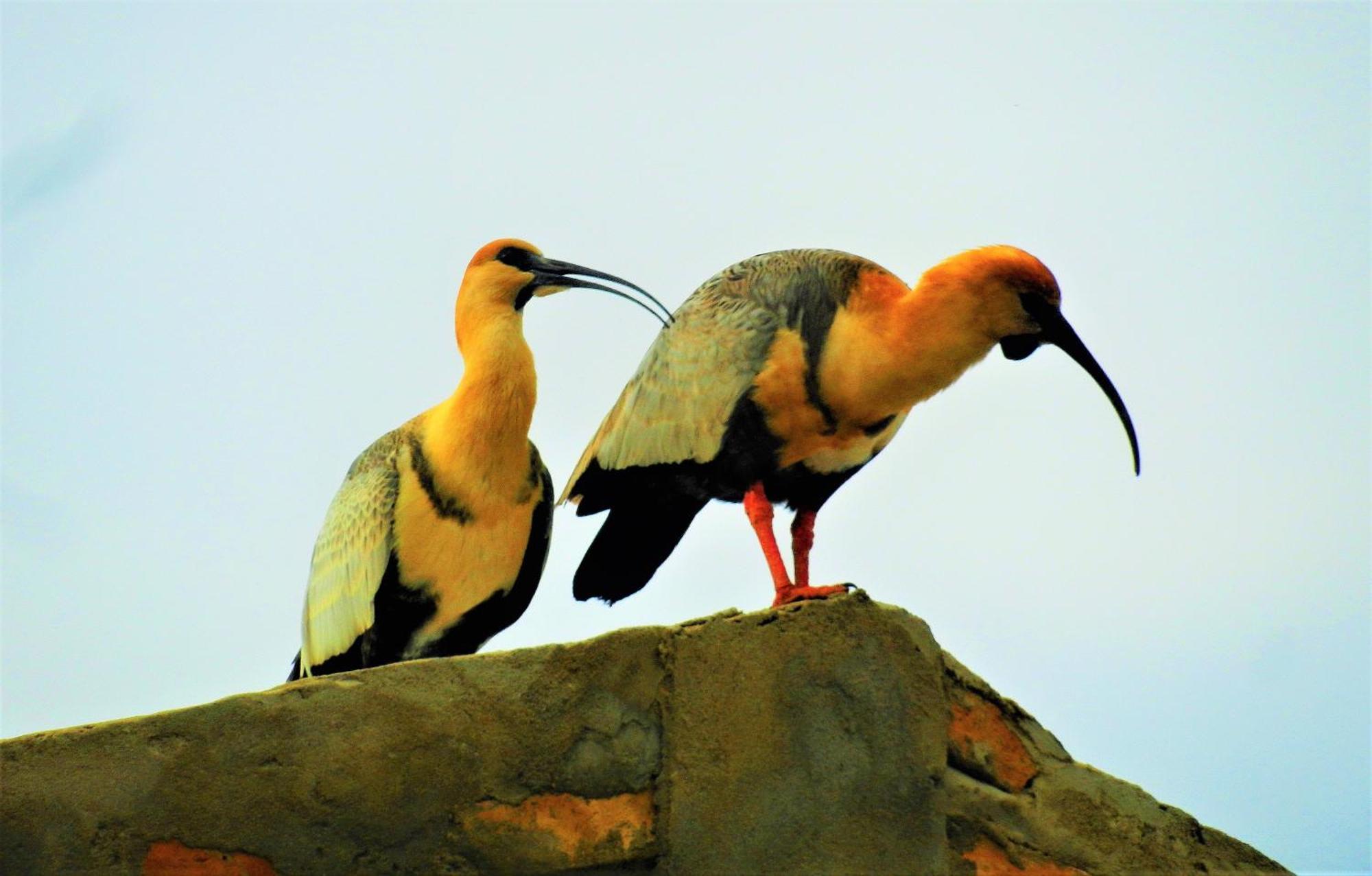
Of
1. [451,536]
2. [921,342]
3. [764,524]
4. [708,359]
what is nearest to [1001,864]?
[764,524]

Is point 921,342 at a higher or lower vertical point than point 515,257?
lower

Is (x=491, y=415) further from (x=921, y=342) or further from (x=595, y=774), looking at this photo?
(x=595, y=774)

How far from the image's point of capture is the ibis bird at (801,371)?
17.4ft

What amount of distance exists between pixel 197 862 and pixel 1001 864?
2.10 m

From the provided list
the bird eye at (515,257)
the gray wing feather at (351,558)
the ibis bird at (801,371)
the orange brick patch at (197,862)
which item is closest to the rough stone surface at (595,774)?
the orange brick patch at (197,862)

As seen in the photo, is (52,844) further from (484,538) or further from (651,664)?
(484,538)

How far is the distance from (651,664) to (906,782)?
0.74 metres

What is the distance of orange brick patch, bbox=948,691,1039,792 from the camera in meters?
4.37

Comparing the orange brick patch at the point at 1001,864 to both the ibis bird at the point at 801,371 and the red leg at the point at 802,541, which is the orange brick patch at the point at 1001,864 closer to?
the ibis bird at the point at 801,371

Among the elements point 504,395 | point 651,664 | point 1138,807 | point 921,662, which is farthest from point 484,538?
point 1138,807

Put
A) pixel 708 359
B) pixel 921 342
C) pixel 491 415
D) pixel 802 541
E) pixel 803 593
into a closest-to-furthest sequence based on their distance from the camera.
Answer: pixel 803 593, pixel 921 342, pixel 708 359, pixel 802 541, pixel 491 415

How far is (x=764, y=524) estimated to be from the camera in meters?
5.37

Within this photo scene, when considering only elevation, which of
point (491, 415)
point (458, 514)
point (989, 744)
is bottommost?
point (989, 744)

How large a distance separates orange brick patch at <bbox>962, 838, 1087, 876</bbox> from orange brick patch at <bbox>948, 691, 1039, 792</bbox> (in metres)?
0.18
